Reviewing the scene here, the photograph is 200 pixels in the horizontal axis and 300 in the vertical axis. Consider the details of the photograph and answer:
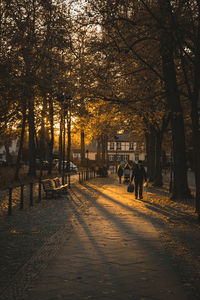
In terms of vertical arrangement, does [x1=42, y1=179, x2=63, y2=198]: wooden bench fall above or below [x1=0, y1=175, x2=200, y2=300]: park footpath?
above

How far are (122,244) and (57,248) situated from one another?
53.4 inches

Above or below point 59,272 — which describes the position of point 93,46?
above

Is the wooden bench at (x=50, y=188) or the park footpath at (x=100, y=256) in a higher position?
the wooden bench at (x=50, y=188)

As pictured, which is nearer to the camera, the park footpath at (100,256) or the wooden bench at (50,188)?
the park footpath at (100,256)

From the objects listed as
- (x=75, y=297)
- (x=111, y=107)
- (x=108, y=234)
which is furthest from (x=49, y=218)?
(x=111, y=107)

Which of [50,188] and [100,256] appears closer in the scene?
[100,256]

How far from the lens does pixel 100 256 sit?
677 centimetres

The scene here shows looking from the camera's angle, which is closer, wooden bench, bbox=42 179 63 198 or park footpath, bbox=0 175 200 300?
park footpath, bbox=0 175 200 300

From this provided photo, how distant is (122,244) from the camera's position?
7.80 m

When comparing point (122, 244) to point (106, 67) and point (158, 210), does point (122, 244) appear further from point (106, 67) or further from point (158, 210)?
point (106, 67)

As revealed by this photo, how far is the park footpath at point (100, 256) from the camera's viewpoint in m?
4.96

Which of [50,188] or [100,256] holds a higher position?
[50,188]

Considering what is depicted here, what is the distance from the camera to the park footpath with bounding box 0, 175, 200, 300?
4.96 metres

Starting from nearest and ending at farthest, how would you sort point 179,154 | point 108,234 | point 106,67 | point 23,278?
1. point 23,278
2. point 108,234
3. point 106,67
4. point 179,154
